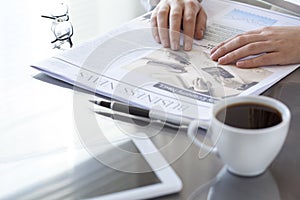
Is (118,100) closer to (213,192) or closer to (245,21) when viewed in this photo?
(213,192)

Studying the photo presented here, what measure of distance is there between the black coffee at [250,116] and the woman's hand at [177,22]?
0.33 m

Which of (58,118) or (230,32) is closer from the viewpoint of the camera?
(58,118)

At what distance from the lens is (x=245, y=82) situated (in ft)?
3.14

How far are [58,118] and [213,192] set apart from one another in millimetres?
302

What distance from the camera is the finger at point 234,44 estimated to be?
1033 mm

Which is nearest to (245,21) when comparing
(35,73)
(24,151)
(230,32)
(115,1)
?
(230,32)

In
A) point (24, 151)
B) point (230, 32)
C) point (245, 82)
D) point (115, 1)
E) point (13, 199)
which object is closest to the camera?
point (13, 199)

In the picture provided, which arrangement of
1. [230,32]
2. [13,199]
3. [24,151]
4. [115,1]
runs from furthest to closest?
[115,1] → [230,32] → [24,151] → [13,199]

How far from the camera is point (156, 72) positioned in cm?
98

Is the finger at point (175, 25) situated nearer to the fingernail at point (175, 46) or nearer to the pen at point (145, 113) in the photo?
the fingernail at point (175, 46)

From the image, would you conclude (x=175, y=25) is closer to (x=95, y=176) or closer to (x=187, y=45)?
(x=187, y=45)

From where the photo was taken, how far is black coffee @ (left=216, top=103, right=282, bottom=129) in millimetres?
736

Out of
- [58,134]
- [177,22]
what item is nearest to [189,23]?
[177,22]

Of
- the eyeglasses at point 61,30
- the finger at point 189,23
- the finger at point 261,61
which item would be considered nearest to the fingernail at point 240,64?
the finger at point 261,61
